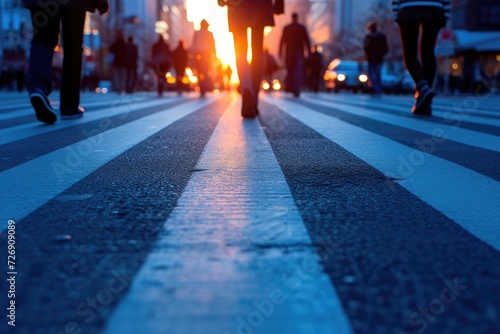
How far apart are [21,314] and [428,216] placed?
4.19 feet

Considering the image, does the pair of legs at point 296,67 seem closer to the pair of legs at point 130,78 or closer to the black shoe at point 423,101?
the pair of legs at point 130,78

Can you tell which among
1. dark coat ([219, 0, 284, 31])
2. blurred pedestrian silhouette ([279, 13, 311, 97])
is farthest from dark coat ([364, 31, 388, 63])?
dark coat ([219, 0, 284, 31])

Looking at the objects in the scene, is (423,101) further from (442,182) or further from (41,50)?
(442,182)

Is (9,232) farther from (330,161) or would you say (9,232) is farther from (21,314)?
(330,161)

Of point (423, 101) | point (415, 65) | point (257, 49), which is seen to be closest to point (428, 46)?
point (415, 65)

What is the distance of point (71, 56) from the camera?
6.41 meters

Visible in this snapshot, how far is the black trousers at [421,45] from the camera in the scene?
736 cm

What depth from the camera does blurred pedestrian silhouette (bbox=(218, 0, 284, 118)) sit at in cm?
689

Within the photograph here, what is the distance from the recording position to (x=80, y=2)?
612 centimetres

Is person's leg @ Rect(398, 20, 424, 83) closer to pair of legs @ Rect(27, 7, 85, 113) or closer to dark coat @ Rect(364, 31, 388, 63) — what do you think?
pair of legs @ Rect(27, 7, 85, 113)

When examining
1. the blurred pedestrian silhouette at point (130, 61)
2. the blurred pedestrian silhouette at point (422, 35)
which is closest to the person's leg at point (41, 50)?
the blurred pedestrian silhouette at point (422, 35)

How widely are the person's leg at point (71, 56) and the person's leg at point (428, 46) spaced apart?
3578 millimetres

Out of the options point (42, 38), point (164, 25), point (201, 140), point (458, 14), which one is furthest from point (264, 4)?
point (164, 25)

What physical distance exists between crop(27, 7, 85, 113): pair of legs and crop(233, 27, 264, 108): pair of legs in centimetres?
158
